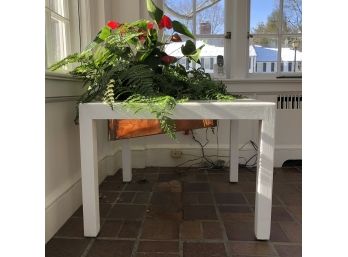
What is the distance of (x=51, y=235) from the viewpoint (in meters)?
1.29

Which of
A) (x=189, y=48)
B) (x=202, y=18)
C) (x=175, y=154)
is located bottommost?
(x=175, y=154)

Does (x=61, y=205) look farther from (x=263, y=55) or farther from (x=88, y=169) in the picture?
(x=263, y=55)

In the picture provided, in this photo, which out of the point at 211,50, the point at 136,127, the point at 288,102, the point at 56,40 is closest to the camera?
the point at 56,40

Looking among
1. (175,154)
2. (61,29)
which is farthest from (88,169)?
(175,154)

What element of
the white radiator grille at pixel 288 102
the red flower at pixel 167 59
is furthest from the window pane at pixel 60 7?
the white radiator grille at pixel 288 102

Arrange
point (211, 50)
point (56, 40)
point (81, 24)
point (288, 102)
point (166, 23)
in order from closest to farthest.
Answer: point (166, 23)
point (56, 40)
point (81, 24)
point (288, 102)
point (211, 50)

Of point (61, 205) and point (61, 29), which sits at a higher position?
point (61, 29)

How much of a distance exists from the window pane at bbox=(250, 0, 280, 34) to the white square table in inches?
58.7

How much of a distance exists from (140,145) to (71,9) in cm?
110

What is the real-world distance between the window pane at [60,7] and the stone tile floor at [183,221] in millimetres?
1078

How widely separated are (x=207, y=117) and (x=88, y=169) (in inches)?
21.2

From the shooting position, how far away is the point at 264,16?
2.45m
